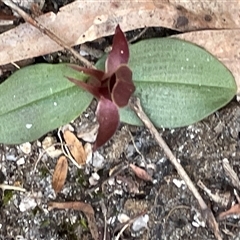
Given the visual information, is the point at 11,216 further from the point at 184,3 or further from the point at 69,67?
the point at 184,3

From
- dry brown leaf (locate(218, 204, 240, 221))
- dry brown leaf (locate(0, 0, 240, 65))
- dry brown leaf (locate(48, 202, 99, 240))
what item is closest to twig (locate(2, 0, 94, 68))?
Answer: dry brown leaf (locate(0, 0, 240, 65))

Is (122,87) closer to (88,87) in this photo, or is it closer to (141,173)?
(88,87)

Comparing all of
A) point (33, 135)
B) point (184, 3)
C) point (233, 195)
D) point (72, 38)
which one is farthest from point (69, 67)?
point (233, 195)

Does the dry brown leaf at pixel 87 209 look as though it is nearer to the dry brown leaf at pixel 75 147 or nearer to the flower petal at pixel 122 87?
the dry brown leaf at pixel 75 147

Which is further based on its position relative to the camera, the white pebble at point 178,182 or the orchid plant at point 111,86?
the white pebble at point 178,182

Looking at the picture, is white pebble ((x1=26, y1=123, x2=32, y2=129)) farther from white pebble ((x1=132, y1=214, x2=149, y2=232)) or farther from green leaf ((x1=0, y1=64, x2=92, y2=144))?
white pebble ((x1=132, y1=214, x2=149, y2=232))

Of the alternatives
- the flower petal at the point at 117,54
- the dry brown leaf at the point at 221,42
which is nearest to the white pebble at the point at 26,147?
the flower petal at the point at 117,54

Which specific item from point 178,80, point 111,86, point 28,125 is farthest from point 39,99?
point 178,80
